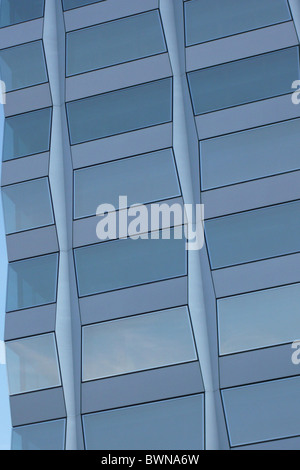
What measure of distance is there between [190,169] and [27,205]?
551 centimetres

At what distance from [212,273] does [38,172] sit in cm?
693

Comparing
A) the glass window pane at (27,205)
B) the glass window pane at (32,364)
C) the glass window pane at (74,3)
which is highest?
the glass window pane at (74,3)

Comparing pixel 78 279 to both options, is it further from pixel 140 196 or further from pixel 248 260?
pixel 248 260

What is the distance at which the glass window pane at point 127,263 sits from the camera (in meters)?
23.1

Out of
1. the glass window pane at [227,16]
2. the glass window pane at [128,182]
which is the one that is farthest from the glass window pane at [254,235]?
the glass window pane at [227,16]

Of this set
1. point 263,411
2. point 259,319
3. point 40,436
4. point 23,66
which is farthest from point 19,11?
point 263,411

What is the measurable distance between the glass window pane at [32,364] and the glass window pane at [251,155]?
6962 millimetres

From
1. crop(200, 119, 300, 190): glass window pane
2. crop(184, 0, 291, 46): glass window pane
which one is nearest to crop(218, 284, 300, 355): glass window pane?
crop(200, 119, 300, 190): glass window pane

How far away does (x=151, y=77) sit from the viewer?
2522 centimetres

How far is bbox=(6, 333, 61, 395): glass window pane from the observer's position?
22875 mm

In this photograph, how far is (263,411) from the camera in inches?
828

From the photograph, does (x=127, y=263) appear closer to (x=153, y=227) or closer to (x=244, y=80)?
(x=153, y=227)

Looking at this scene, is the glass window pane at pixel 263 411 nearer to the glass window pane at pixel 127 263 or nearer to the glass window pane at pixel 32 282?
the glass window pane at pixel 127 263
